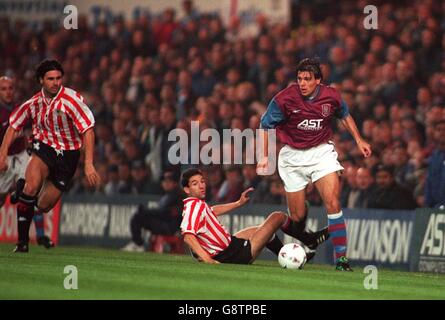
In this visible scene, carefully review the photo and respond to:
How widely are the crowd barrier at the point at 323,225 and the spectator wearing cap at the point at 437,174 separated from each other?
35 centimetres

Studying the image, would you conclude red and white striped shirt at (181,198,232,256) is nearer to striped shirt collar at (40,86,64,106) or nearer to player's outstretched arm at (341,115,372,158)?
player's outstretched arm at (341,115,372,158)

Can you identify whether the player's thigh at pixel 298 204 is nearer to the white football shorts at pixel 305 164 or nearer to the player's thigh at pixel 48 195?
→ the white football shorts at pixel 305 164

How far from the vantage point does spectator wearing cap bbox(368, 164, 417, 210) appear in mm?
16422

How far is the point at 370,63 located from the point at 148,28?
735cm

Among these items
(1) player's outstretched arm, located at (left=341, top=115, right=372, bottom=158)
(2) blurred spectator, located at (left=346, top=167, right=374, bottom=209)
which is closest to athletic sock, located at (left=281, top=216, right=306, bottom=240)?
(1) player's outstretched arm, located at (left=341, top=115, right=372, bottom=158)

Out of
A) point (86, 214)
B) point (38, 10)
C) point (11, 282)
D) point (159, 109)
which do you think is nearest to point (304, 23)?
point (159, 109)

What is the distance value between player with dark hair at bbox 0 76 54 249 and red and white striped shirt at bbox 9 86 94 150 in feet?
6.53

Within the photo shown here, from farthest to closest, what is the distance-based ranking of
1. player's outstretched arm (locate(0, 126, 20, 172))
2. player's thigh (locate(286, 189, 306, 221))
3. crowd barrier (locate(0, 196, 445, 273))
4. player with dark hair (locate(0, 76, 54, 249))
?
player with dark hair (locate(0, 76, 54, 249))
crowd barrier (locate(0, 196, 445, 273))
player's outstretched arm (locate(0, 126, 20, 172))
player's thigh (locate(286, 189, 306, 221))

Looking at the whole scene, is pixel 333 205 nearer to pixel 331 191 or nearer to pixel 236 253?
pixel 331 191

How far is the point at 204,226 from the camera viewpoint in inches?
513

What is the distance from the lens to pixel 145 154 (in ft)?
68.9

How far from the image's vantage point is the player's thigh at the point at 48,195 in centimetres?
1465

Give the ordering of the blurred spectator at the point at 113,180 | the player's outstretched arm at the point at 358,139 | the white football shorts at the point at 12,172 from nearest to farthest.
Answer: the player's outstretched arm at the point at 358,139, the white football shorts at the point at 12,172, the blurred spectator at the point at 113,180

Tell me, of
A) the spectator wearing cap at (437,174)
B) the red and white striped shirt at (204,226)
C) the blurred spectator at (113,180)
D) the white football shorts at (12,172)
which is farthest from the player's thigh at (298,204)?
the blurred spectator at (113,180)
